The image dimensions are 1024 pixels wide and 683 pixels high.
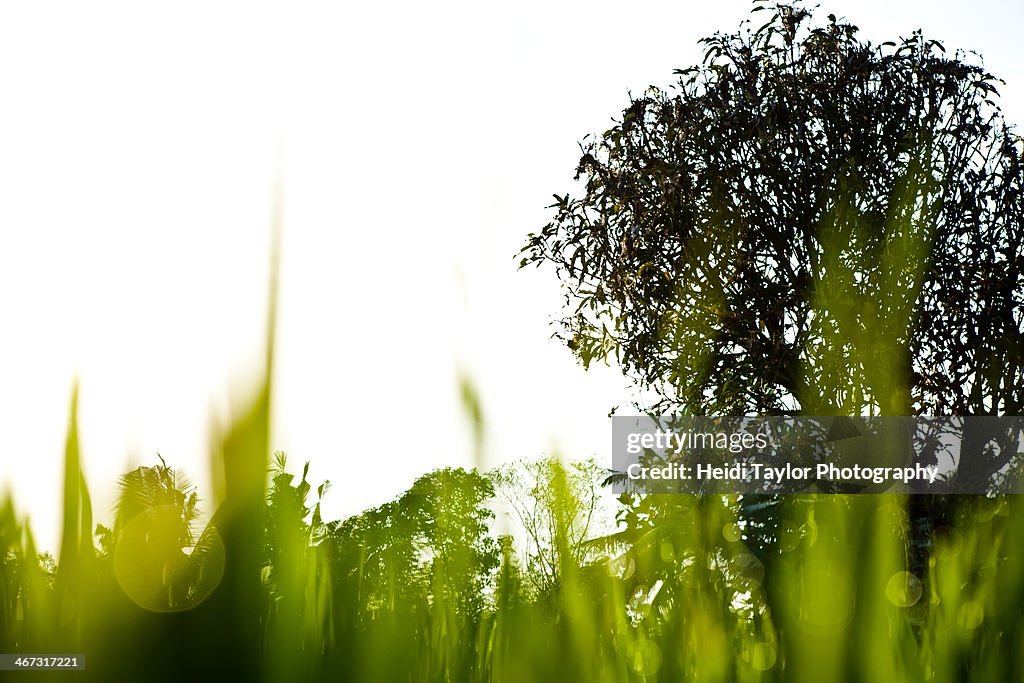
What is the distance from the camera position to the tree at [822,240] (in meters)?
10.7

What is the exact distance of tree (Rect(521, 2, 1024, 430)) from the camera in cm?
1071

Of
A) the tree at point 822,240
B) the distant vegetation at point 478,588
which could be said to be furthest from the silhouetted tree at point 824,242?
the distant vegetation at point 478,588

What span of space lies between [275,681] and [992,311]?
463 inches

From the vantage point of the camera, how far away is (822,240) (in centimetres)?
1109

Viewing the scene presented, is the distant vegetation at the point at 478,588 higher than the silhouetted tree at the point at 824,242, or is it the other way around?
the silhouetted tree at the point at 824,242

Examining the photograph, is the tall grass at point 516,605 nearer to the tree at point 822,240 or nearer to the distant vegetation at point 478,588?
the distant vegetation at point 478,588

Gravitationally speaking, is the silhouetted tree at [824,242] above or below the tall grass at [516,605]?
above

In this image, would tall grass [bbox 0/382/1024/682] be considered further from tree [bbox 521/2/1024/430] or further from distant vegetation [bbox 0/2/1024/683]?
tree [bbox 521/2/1024/430]

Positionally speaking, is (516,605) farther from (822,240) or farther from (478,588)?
(822,240)

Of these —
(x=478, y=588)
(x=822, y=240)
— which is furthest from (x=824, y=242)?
(x=478, y=588)

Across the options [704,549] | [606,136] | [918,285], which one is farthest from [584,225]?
[704,549]

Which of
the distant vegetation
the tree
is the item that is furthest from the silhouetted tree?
the distant vegetation

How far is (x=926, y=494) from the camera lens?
35.1ft

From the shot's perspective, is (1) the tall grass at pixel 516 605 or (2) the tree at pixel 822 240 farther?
(2) the tree at pixel 822 240
